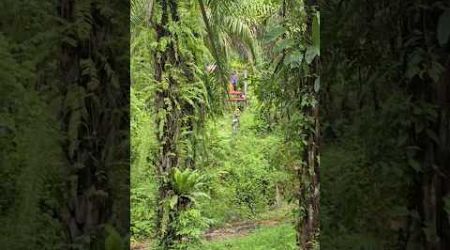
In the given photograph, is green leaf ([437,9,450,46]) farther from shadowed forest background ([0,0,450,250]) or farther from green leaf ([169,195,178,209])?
green leaf ([169,195,178,209])

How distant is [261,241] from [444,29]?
5.65 meters

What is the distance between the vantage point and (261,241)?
6.29 metres

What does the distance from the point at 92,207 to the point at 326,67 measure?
497mm

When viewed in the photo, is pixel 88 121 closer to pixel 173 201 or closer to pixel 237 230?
pixel 173 201

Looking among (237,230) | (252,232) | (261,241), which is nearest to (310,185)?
(261,241)

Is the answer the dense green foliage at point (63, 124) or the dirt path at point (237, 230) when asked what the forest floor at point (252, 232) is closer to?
the dirt path at point (237, 230)

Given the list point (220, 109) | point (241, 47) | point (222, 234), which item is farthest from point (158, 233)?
point (241, 47)

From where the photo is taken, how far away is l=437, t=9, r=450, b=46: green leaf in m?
0.85

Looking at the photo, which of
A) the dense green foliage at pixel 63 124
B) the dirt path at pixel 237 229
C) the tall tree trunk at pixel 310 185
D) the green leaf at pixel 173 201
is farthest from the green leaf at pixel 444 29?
the dirt path at pixel 237 229

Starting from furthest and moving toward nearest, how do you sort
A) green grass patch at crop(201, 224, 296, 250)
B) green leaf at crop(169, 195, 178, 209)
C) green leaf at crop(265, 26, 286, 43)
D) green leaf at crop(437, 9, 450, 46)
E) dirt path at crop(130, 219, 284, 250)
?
1. dirt path at crop(130, 219, 284, 250)
2. green grass patch at crop(201, 224, 296, 250)
3. green leaf at crop(169, 195, 178, 209)
4. green leaf at crop(265, 26, 286, 43)
5. green leaf at crop(437, 9, 450, 46)

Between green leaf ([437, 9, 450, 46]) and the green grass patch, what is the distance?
485cm

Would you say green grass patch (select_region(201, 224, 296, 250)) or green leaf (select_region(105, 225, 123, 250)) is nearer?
green leaf (select_region(105, 225, 123, 250))

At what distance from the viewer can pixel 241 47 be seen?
30.1 feet

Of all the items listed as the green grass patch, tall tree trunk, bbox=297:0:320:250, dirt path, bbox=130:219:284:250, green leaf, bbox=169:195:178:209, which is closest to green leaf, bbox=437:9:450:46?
tall tree trunk, bbox=297:0:320:250
